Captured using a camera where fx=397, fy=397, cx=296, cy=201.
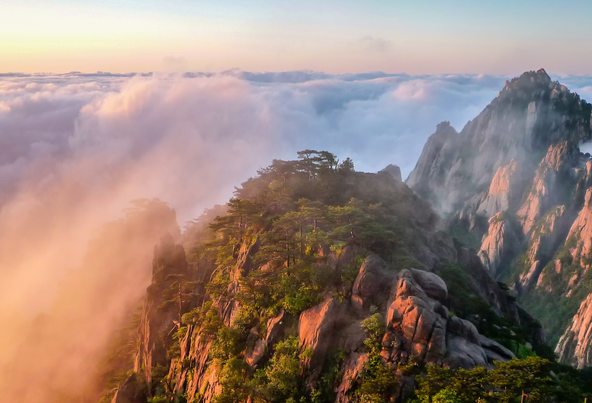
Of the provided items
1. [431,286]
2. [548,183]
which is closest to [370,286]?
[431,286]

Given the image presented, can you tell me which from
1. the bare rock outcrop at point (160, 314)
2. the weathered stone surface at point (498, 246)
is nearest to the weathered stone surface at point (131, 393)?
the bare rock outcrop at point (160, 314)

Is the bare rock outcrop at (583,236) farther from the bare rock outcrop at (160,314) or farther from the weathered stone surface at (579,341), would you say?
the bare rock outcrop at (160,314)

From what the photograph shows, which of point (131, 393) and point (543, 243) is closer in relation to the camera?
point (131, 393)

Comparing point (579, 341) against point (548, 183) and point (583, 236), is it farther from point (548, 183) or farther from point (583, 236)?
point (548, 183)

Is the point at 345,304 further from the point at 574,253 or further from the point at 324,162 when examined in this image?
the point at 574,253

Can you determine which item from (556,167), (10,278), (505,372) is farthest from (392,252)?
(556,167)
